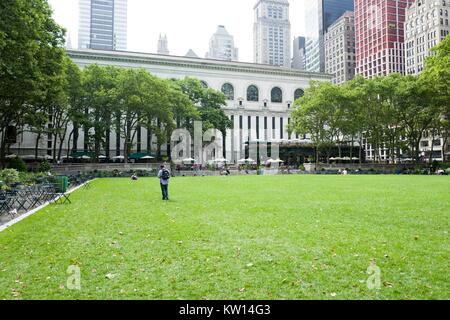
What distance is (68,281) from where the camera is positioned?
5.64 metres

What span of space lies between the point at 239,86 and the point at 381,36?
7138 cm

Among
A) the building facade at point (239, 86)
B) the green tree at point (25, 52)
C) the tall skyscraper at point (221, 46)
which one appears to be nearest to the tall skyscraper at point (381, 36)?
the building facade at point (239, 86)

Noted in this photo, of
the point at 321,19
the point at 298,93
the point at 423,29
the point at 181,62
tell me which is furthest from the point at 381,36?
the point at 181,62

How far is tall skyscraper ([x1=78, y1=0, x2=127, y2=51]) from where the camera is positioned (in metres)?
169

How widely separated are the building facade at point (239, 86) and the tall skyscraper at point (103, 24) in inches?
3967

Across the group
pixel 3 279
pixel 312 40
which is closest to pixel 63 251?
pixel 3 279

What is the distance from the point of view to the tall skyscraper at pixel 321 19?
539 feet

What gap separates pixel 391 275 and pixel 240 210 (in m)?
7.88

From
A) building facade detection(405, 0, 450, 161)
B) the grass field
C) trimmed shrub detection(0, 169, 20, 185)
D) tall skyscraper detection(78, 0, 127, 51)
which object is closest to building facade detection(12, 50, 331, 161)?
building facade detection(405, 0, 450, 161)

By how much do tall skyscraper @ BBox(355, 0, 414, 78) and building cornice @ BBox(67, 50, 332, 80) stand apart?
43.8m

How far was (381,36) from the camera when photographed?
128m

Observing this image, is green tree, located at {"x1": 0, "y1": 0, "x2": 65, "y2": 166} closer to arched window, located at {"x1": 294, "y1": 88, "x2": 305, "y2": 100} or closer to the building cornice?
the building cornice

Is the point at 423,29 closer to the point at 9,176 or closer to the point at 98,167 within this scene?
the point at 98,167
